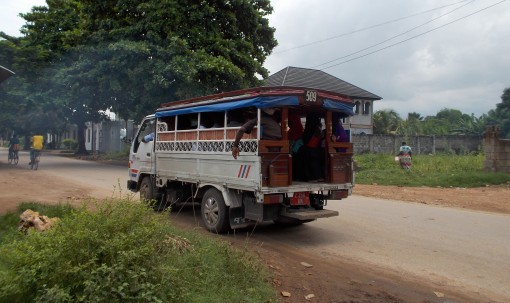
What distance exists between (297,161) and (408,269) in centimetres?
281

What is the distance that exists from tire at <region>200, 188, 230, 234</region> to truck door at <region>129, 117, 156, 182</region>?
2307 millimetres

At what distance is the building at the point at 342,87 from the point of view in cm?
4056

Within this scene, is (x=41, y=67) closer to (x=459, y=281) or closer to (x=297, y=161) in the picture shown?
(x=297, y=161)

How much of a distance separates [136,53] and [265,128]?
14305 mm

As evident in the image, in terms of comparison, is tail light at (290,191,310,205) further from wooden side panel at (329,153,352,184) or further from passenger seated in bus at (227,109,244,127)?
passenger seated in bus at (227,109,244,127)

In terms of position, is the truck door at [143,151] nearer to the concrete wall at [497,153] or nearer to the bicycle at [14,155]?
the concrete wall at [497,153]

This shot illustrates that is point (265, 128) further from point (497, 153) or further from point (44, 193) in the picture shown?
point (497, 153)

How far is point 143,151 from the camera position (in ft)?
33.7

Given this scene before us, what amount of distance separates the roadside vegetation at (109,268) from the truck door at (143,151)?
17.7ft

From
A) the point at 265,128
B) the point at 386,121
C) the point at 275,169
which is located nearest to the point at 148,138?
the point at 265,128

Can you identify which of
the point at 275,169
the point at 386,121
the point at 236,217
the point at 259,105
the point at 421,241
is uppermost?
the point at 386,121

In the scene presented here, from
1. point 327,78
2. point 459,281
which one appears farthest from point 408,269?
point 327,78

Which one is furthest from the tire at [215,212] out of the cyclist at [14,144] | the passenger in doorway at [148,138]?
the cyclist at [14,144]

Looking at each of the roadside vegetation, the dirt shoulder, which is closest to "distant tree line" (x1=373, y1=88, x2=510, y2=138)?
the dirt shoulder
